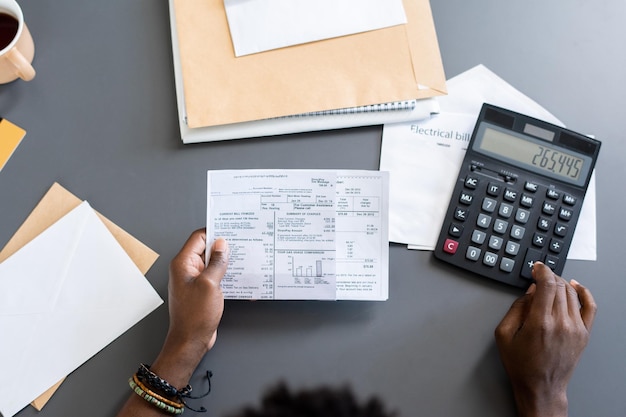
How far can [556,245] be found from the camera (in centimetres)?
65

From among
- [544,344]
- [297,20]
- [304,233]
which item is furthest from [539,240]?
[297,20]

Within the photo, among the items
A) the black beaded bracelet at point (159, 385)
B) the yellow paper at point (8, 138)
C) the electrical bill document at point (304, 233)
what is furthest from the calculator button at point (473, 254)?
the yellow paper at point (8, 138)

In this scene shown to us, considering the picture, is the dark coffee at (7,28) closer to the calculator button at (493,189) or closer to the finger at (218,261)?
→ the finger at (218,261)

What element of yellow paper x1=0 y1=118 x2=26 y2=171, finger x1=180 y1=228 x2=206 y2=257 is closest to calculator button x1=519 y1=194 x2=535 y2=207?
finger x1=180 y1=228 x2=206 y2=257

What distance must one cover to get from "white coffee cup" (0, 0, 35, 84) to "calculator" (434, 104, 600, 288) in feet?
1.79

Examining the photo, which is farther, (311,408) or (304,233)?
(304,233)

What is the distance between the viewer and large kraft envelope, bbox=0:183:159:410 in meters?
0.66

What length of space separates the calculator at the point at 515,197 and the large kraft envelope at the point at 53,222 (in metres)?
0.35

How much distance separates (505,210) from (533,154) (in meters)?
0.08

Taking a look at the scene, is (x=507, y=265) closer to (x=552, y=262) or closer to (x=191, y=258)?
(x=552, y=262)

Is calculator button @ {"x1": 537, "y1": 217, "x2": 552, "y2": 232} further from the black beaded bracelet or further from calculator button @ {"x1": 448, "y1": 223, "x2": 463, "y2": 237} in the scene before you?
the black beaded bracelet

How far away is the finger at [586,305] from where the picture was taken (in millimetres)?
633

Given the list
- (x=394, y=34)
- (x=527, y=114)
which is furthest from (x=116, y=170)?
(x=527, y=114)

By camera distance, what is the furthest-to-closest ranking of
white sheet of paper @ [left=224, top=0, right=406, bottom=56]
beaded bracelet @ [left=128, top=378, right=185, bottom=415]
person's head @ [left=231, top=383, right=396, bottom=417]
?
white sheet of paper @ [left=224, top=0, right=406, bottom=56]
beaded bracelet @ [left=128, top=378, right=185, bottom=415]
person's head @ [left=231, top=383, right=396, bottom=417]
